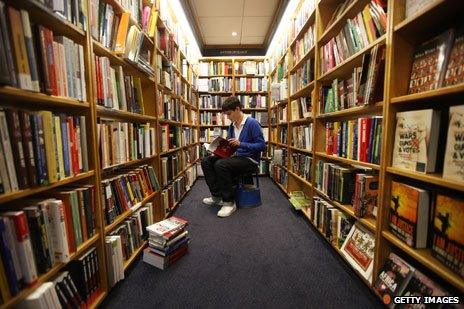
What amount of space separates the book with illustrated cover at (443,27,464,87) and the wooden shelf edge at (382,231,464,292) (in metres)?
0.69

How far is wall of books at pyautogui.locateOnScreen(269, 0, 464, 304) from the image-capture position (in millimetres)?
880

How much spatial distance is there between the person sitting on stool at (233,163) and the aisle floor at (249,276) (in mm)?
458

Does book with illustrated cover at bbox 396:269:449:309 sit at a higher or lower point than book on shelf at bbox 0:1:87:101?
lower

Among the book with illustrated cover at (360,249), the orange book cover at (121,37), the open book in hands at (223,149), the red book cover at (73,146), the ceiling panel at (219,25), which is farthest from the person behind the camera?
the ceiling panel at (219,25)

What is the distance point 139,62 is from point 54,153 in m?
0.98

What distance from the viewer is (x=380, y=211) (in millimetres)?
1188

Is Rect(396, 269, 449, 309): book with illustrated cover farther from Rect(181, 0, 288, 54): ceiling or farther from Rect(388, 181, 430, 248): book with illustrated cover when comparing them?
Rect(181, 0, 288, 54): ceiling

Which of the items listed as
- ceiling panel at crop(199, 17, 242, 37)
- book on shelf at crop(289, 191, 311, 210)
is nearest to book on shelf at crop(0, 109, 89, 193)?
book on shelf at crop(289, 191, 311, 210)

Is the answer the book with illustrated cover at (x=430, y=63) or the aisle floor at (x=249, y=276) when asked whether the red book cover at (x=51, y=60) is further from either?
the book with illustrated cover at (x=430, y=63)

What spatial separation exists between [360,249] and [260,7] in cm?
334

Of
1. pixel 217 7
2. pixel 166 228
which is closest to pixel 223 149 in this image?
pixel 166 228

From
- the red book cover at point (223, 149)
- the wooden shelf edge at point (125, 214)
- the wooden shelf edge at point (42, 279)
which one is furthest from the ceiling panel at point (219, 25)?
the wooden shelf edge at point (42, 279)

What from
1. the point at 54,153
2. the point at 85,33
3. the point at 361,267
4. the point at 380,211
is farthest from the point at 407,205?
the point at 85,33

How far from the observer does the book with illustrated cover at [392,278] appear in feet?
3.47
